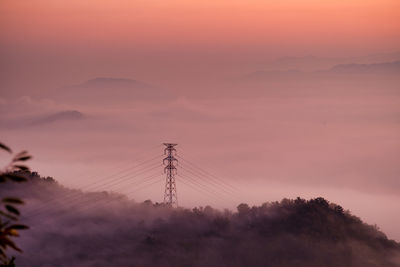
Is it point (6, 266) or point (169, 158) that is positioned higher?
point (169, 158)

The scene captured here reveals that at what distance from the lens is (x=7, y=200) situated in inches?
781

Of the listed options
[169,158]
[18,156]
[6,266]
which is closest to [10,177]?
[18,156]

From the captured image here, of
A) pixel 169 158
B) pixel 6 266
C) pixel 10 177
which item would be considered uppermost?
pixel 169 158

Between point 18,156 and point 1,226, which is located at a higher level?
point 18,156

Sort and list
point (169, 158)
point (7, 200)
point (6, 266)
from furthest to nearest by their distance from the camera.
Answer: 1. point (169, 158)
2. point (6, 266)
3. point (7, 200)

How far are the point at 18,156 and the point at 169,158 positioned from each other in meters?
175

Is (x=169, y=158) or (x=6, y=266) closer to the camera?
(x=6, y=266)

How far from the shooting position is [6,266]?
22375mm

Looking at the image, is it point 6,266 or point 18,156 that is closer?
point 18,156

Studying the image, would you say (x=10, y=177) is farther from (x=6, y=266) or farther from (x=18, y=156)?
(x=6, y=266)

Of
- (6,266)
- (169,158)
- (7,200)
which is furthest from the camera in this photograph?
(169,158)

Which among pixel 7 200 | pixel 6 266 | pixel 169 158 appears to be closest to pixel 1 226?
pixel 7 200

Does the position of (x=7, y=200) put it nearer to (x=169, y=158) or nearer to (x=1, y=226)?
(x=1, y=226)

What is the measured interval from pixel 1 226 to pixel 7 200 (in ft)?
3.05
